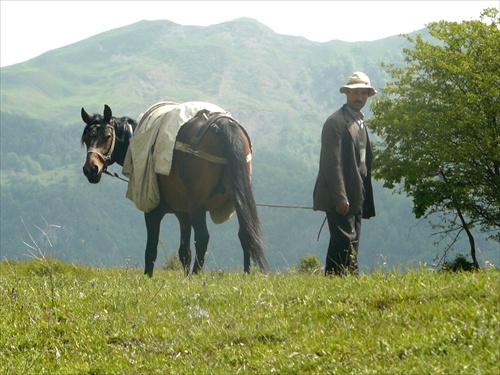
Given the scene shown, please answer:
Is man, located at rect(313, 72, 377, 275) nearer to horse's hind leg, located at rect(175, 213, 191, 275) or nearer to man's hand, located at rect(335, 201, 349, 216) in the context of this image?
man's hand, located at rect(335, 201, 349, 216)

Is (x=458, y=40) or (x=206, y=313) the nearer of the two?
(x=206, y=313)

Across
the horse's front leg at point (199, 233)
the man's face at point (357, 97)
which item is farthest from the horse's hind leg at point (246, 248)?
the man's face at point (357, 97)

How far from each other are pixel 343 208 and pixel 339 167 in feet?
2.03

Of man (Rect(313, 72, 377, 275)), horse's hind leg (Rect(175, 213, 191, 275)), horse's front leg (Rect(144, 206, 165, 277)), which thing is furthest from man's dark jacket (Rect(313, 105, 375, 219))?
horse's front leg (Rect(144, 206, 165, 277))

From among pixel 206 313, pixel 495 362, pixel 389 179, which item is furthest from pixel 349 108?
pixel 389 179

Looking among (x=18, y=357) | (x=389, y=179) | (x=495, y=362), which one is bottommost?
(x=389, y=179)

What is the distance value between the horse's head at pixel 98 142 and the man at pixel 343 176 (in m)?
4.69

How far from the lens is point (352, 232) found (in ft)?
43.0

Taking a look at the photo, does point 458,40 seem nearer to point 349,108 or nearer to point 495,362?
point 349,108

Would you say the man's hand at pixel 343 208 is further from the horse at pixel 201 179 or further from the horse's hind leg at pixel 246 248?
the horse's hind leg at pixel 246 248

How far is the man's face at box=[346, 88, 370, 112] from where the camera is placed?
1301cm

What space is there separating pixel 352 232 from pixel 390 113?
1153 inches

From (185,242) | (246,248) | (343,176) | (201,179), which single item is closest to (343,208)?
(343,176)

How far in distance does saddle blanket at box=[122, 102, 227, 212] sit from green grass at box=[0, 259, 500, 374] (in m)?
3.87
